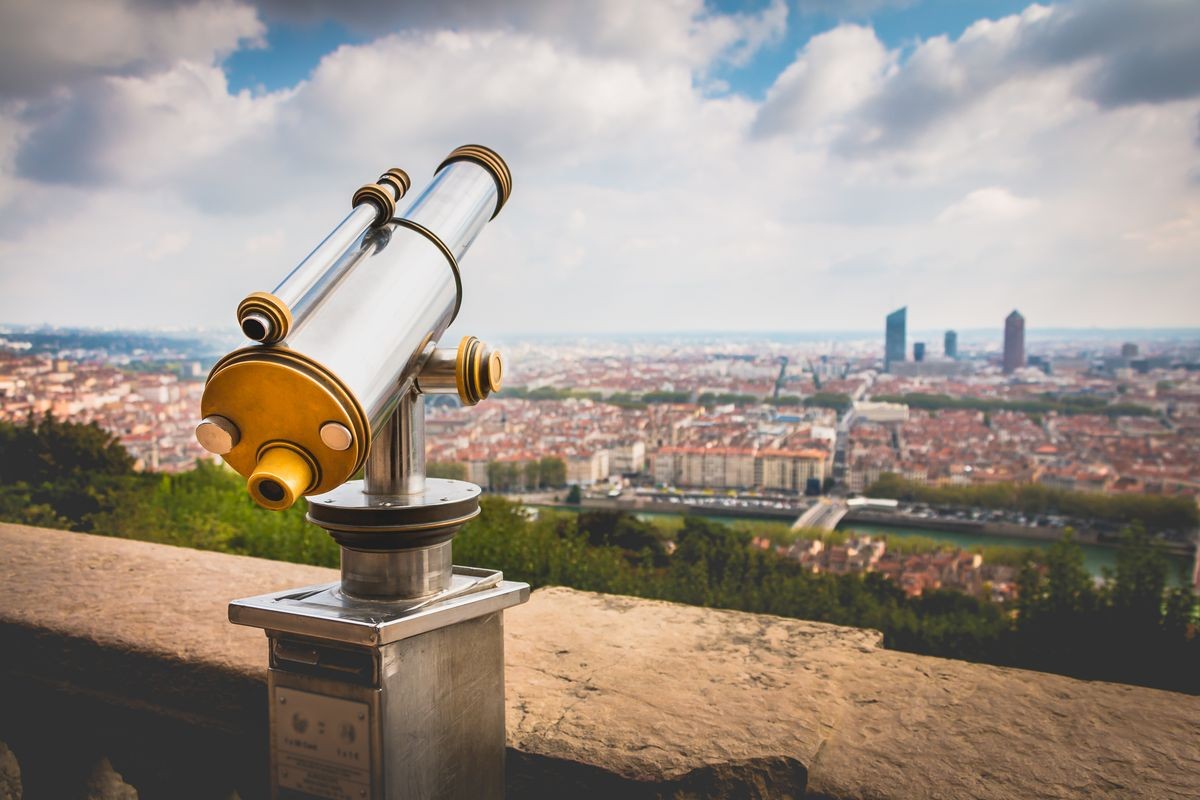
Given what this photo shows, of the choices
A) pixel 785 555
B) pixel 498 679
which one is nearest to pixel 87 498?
pixel 785 555

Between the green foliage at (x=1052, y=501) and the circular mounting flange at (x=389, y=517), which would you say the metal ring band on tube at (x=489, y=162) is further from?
the green foliage at (x=1052, y=501)

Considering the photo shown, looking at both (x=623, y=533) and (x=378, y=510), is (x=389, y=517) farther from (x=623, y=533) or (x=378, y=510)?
(x=623, y=533)

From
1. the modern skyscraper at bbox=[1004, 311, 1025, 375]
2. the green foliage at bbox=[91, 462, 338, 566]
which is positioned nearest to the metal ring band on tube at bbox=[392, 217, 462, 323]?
the green foliage at bbox=[91, 462, 338, 566]

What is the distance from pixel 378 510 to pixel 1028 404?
318 inches

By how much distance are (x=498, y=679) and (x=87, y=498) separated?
15.6 ft

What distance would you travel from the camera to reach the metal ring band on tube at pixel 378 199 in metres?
0.98

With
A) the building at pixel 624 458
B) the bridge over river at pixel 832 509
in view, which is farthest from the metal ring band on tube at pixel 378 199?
the building at pixel 624 458

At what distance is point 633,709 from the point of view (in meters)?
1.37

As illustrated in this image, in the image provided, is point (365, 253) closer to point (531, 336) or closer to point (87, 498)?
point (87, 498)

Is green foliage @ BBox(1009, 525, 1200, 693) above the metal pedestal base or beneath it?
beneath

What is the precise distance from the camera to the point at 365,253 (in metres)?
0.95

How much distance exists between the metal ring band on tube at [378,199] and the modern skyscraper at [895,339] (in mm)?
8083

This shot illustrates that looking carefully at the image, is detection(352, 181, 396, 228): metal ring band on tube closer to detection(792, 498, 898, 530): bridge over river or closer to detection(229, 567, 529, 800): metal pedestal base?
detection(229, 567, 529, 800): metal pedestal base

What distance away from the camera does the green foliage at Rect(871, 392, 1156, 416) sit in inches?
268
